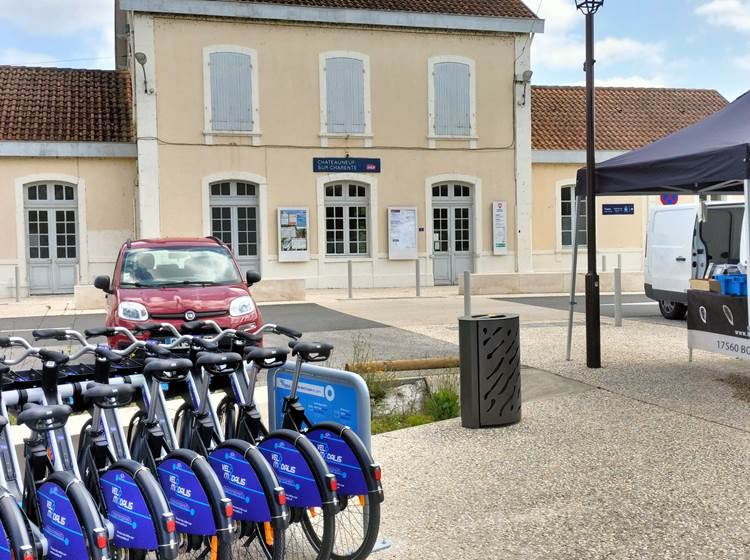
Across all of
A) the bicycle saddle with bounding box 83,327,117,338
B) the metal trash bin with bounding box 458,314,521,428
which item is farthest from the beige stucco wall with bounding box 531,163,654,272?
the bicycle saddle with bounding box 83,327,117,338

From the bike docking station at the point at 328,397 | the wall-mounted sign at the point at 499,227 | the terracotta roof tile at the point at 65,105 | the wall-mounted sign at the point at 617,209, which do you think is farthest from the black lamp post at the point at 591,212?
the wall-mounted sign at the point at 617,209

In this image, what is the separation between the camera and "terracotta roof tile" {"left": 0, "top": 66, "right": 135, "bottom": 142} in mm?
23172

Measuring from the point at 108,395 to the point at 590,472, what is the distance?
334cm

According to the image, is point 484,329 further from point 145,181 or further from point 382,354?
point 145,181

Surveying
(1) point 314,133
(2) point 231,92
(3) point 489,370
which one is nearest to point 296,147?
(1) point 314,133

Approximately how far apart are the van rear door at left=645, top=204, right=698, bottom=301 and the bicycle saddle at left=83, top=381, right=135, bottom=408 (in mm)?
12581

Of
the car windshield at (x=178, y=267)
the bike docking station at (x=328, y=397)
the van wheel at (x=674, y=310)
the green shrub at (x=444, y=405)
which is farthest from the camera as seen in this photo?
the van wheel at (x=674, y=310)

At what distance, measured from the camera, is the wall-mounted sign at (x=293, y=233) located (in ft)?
77.2

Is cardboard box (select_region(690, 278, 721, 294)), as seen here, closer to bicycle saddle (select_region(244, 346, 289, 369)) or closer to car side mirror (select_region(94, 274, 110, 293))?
bicycle saddle (select_region(244, 346, 289, 369))

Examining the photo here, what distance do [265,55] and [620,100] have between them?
13.0 meters

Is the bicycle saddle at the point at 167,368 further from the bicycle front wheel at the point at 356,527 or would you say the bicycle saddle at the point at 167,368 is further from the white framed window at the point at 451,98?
the white framed window at the point at 451,98

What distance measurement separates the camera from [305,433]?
4285 millimetres

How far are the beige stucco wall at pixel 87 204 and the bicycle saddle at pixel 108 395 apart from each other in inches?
810

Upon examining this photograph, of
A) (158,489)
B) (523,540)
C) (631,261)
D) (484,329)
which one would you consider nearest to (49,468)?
(158,489)
